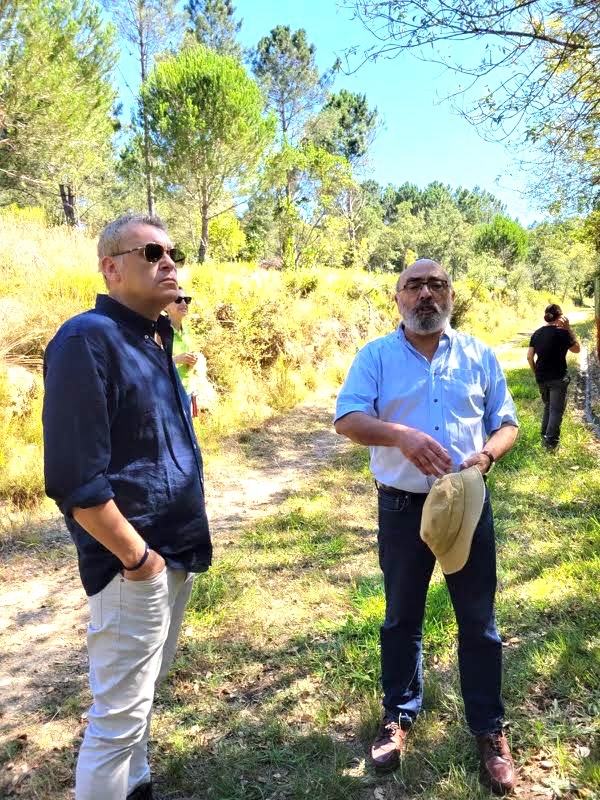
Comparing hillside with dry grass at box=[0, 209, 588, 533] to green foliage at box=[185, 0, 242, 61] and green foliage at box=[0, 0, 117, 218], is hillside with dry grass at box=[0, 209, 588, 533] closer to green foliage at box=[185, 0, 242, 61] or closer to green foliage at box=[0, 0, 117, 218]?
green foliage at box=[0, 0, 117, 218]

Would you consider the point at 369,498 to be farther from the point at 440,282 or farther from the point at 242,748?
the point at 440,282

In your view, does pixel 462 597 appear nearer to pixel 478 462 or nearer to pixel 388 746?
pixel 478 462

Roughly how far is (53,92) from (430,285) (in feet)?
39.2

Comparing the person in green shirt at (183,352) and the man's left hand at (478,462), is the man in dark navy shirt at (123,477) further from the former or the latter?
the person in green shirt at (183,352)

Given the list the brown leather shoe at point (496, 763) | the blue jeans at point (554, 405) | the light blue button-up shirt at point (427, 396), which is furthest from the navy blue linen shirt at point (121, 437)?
the blue jeans at point (554, 405)

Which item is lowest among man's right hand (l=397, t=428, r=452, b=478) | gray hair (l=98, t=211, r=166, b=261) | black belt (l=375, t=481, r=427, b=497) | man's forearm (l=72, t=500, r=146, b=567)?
black belt (l=375, t=481, r=427, b=497)

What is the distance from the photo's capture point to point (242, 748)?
2.35m

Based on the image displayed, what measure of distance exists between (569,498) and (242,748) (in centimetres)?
394

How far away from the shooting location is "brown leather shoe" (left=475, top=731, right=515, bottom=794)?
1997 millimetres

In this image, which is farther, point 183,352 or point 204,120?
point 204,120

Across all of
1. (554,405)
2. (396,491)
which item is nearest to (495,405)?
(396,491)


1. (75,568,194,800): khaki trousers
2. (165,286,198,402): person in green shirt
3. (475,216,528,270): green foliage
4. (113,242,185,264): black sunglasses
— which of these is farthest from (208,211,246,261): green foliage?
(75,568,194,800): khaki trousers

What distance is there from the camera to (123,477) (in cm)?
151

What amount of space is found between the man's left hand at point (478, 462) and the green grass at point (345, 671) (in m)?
1.23
